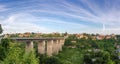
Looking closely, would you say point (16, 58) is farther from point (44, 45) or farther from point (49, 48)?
point (49, 48)

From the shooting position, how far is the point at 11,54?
53.6 ft

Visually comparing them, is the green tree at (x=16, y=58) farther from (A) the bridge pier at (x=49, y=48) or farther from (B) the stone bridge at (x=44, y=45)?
(A) the bridge pier at (x=49, y=48)

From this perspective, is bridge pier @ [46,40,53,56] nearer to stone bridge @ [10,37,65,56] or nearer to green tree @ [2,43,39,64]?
stone bridge @ [10,37,65,56]

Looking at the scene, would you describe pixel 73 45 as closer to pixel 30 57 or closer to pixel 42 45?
pixel 42 45

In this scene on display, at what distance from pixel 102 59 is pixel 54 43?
3061 cm

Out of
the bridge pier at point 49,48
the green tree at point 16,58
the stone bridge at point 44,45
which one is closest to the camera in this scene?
the green tree at point 16,58

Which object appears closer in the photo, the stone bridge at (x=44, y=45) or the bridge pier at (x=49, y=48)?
the stone bridge at (x=44, y=45)

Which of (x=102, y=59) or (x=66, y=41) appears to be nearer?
(x=102, y=59)

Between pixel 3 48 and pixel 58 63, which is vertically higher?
pixel 3 48

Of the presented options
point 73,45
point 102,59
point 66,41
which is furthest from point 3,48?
point 66,41

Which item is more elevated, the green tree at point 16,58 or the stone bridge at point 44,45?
the green tree at point 16,58

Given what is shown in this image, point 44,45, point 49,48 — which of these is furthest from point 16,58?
point 49,48

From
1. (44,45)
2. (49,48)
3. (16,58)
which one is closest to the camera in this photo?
(16,58)

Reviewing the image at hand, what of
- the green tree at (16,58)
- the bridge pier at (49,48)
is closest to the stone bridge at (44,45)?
the bridge pier at (49,48)
